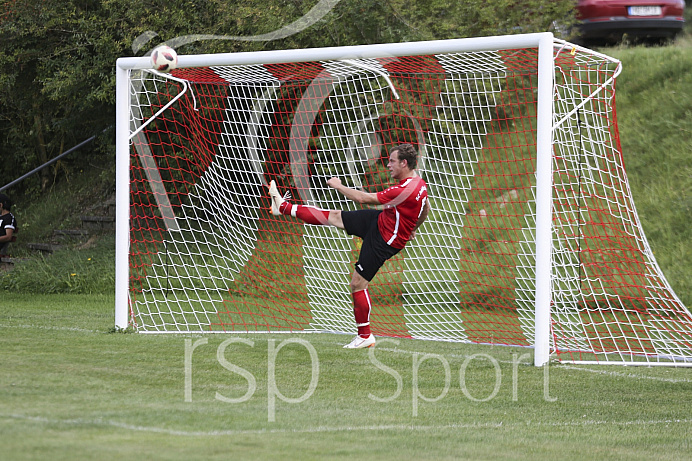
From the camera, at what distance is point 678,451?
479 cm

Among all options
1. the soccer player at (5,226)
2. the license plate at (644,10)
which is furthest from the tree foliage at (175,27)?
the soccer player at (5,226)

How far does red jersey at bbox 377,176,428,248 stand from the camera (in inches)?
289

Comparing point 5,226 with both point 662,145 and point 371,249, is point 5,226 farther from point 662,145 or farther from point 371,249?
point 662,145

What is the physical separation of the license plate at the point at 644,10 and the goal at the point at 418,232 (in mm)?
2651

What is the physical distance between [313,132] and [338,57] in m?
4.17

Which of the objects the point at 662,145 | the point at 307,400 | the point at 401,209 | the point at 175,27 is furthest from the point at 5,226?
the point at 662,145

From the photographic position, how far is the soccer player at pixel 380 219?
7.41 metres

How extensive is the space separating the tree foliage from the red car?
0.59m

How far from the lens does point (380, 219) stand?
758 centimetres

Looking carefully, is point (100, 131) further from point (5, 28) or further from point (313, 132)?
point (313, 132)

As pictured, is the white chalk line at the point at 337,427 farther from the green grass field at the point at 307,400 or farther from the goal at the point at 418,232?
the goal at the point at 418,232

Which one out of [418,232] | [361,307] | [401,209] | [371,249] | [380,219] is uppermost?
[401,209]

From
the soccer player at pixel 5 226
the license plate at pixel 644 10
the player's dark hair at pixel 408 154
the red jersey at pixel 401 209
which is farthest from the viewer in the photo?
the license plate at pixel 644 10

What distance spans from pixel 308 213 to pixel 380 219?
67cm
